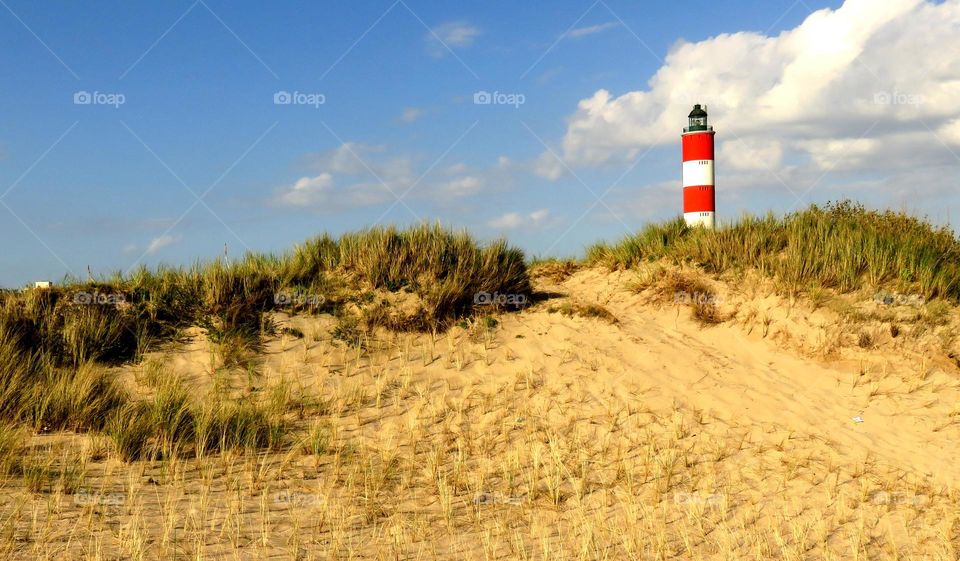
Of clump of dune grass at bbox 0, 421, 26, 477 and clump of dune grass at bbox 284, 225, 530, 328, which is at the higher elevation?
clump of dune grass at bbox 284, 225, 530, 328

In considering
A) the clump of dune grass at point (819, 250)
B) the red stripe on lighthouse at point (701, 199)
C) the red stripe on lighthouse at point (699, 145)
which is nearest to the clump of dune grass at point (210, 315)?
the clump of dune grass at point (819, 250)

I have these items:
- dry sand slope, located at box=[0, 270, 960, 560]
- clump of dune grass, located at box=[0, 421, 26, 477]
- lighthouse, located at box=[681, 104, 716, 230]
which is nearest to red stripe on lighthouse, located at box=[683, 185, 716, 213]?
lighthouse, located at box=[681, 104, 716, 230]

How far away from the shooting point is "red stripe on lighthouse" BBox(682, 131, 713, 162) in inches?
625

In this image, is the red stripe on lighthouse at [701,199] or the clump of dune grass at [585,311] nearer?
the clump of dune grass at [585,311]

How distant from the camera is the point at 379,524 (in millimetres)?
5758

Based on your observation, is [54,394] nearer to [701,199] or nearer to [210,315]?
[210,315]

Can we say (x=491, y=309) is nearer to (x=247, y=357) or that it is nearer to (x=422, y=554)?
(x=247, y=357)

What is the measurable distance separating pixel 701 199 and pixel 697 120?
1.76 m

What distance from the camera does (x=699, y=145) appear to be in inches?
627

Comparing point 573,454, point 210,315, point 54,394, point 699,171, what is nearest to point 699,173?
point 699,171

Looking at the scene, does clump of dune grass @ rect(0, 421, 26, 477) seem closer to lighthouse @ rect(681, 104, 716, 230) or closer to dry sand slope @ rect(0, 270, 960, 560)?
dry sand slope @ rect(0, 270, 960, 560)

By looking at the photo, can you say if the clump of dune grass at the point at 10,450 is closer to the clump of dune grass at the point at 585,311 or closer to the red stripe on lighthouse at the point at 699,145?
the clump of dune grass at the point at 585,311

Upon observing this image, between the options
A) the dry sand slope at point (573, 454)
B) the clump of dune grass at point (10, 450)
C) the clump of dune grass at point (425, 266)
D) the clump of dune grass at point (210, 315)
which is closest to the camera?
the dry sand slope at point (573, 454)

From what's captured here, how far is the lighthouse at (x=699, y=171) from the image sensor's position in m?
15.9
